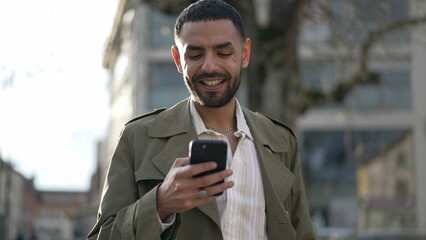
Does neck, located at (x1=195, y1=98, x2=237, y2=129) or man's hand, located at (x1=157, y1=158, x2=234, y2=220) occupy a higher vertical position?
neck, located at (x1=195, y1=98, x2=237, y2=129)

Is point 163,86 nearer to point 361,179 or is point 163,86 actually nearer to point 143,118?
point 361,179

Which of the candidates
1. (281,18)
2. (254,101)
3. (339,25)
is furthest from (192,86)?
(339,25)

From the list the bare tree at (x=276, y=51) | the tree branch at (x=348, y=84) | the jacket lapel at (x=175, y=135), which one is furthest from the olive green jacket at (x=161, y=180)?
the tree branch at (x=348, y=84)

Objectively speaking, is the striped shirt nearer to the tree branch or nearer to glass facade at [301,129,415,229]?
the tree branch

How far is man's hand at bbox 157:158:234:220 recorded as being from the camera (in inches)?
102

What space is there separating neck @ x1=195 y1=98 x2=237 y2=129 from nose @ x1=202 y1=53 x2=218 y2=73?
23 centimetres

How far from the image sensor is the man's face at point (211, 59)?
9.88 feet

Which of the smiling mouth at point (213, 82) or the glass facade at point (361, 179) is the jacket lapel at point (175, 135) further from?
the glass facade at point (361, 179)

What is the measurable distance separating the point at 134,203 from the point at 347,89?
11402 millimetres

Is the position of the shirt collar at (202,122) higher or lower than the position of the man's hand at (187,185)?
higher

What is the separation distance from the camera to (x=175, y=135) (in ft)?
10.2

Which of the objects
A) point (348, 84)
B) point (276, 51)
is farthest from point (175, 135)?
point (348, 84)

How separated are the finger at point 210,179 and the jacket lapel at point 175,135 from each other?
34 cm

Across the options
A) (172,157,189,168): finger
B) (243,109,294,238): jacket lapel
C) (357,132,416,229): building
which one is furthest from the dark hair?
(357,132,416,229): building
